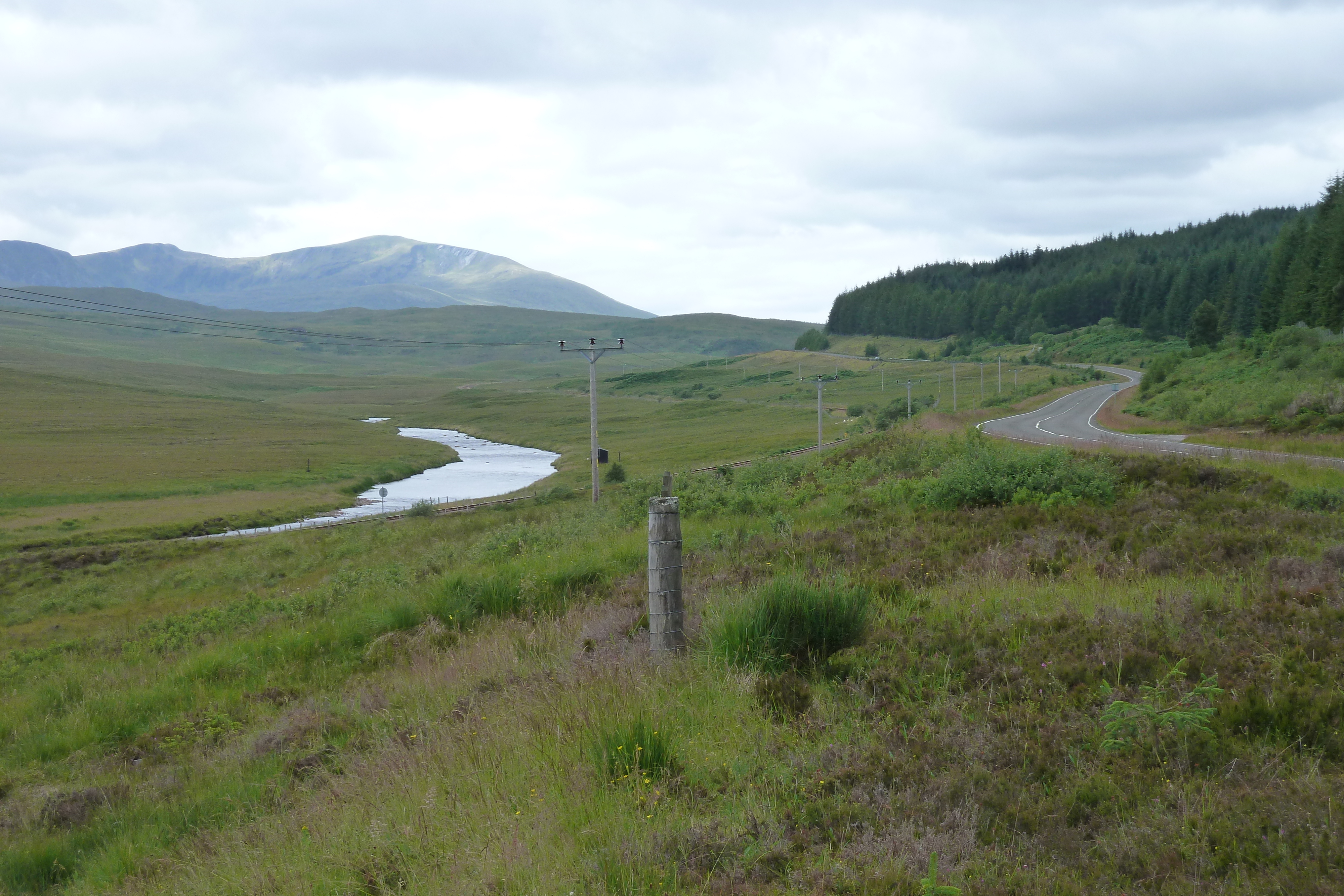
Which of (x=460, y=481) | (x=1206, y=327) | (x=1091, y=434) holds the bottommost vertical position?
(x=460, y=481)

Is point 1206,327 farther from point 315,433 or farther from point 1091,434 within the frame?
point 315,433

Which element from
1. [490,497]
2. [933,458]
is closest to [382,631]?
[933,458]

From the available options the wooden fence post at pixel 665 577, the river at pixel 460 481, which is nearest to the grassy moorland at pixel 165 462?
the river at pixel 460 481

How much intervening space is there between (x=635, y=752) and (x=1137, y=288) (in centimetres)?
A: 17105

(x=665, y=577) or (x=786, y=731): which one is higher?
(x=665, y=577)

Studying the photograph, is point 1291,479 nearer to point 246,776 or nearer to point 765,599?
point 765,599

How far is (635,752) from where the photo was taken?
217 inches

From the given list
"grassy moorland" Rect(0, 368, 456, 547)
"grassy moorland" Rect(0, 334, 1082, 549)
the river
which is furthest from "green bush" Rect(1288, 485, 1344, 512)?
"grassy moorland" Rect(0, 368, 456, 547)

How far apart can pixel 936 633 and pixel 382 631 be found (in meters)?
8.74

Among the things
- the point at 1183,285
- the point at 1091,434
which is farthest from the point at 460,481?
the point at 1183,285

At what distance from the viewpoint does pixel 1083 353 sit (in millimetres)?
147375

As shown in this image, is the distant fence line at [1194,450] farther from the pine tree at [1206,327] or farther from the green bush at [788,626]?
the pine tree at [1206,327]

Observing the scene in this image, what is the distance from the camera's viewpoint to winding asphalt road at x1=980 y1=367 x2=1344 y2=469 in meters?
19.8

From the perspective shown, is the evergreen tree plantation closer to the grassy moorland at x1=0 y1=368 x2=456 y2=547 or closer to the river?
the river
